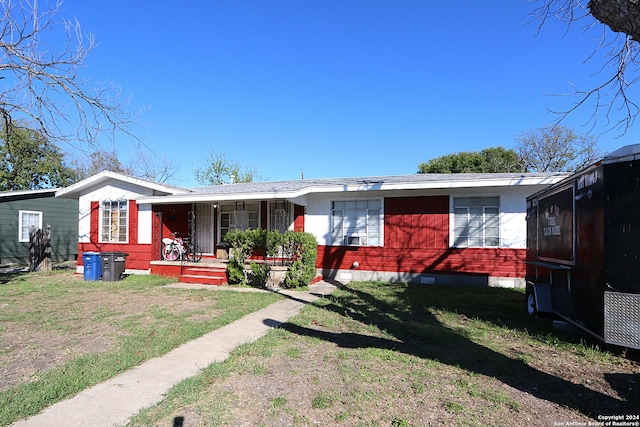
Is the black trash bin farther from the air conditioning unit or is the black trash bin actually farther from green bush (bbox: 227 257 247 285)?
the air conditioning unit

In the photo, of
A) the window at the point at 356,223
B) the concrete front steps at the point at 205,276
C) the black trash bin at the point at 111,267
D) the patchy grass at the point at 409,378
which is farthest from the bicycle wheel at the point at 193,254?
the patchy grass at the point at 409,378

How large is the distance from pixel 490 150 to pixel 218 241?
96.5 ft

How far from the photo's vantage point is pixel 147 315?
7.14 meters

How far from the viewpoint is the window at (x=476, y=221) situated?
10867 mm

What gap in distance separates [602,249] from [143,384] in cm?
559

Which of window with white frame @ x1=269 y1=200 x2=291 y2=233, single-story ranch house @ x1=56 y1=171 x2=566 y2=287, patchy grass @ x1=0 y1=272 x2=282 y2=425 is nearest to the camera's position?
patchy grass @ x1=0 y1=272 x2=282 y2=425

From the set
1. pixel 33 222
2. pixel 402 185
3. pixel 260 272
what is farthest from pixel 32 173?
pixel 402 185

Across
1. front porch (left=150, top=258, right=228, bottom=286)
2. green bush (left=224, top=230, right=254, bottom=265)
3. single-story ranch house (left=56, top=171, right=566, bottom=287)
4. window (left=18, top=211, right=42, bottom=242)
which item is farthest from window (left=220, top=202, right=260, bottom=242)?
window (left=18, top=211, right=42, bottom=242)

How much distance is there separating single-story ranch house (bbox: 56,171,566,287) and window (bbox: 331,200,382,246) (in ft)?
0.11

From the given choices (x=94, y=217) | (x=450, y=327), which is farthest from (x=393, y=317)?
(x=94, y=217)

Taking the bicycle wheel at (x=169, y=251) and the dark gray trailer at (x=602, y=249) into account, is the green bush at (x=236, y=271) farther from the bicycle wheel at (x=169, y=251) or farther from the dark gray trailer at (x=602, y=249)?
the dark gray trailer at (x=602, y=249)

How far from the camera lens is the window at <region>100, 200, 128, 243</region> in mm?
13719

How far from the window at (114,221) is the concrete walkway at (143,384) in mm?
9548

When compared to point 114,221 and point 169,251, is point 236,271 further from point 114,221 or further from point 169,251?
point 114,221
